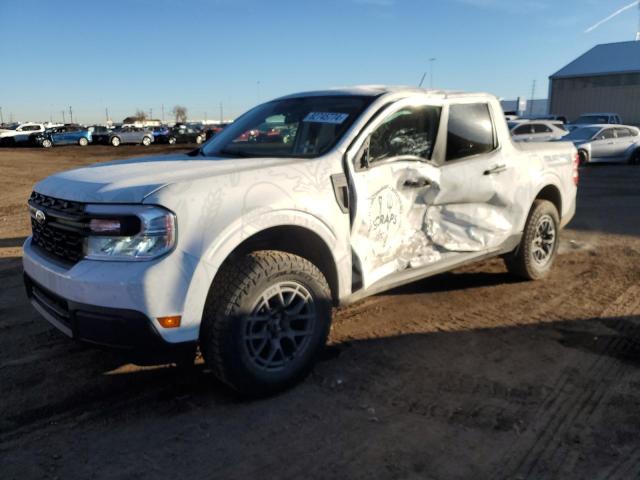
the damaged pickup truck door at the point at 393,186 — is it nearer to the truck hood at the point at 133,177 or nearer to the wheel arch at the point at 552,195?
the truck hood at the point at 133,177

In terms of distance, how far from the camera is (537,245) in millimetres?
5762

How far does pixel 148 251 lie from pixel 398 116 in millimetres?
2167

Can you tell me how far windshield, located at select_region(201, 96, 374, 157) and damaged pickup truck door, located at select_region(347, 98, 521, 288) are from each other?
0.83 ft


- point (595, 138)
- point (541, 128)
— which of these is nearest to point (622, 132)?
point (595, 138)

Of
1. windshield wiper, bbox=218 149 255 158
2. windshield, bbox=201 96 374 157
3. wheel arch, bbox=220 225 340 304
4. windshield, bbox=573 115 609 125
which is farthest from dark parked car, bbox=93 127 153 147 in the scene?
wheel arch, bbox=220 225 340 304

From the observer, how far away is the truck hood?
3.06 meters

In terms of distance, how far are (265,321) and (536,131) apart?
20.0 metres

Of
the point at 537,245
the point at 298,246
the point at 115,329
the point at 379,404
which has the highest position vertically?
the point at 298,246

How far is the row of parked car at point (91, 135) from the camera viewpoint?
122ft

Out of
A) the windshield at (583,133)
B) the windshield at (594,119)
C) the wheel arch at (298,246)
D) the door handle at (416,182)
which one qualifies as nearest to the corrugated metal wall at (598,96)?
the windshield at (594,119)

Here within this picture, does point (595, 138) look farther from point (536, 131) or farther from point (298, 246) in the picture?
point (298, 246)

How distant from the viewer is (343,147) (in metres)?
3.80

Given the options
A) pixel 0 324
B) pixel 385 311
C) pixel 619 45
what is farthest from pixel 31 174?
pixel 619 45

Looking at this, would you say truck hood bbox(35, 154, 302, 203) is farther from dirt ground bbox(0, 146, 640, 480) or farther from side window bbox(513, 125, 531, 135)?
side window bbox(513, 125, 531, 135)
